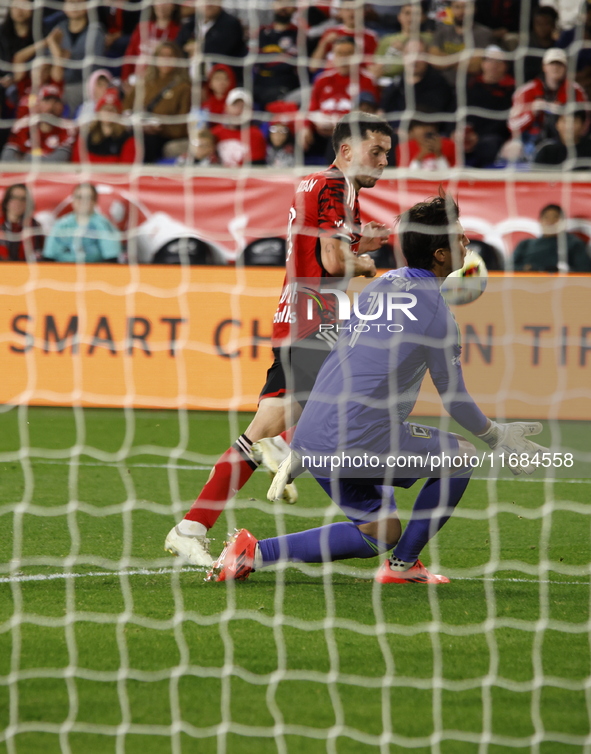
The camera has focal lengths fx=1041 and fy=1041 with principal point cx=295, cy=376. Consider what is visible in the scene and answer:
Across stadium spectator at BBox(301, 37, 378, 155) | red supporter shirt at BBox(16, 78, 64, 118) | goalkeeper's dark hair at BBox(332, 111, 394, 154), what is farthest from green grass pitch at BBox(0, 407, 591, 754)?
red supporter shirt at BBox(16, 78, 64, 118)

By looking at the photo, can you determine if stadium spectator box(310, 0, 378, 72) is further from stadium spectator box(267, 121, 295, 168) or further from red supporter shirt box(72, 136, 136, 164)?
red supporter shirt box(72, 136, 136, 164)

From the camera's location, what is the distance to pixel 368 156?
448 cm

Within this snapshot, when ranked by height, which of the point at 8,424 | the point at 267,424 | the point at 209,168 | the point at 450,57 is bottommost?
the point at 8,424

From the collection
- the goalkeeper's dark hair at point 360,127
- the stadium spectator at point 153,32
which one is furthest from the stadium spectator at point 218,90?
the goalkeeper's dark hair at point 360,127

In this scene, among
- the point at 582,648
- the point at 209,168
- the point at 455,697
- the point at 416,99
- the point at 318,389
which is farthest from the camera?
the point at 416,99

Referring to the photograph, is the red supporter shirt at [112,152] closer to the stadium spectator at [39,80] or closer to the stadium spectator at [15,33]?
the stadium spectator at [39,80]

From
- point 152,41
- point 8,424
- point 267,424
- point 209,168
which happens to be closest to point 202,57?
point 152,41

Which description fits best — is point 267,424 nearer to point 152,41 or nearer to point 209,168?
point 209,168

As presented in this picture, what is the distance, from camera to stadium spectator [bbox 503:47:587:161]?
10250mm

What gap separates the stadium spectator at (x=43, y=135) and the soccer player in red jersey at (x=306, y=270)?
6685 mm

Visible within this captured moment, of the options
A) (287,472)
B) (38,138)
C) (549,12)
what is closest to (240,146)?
(38,138)

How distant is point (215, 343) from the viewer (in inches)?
345

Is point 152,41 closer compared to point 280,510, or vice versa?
point 280,510

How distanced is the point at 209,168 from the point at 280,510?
16.1ft
